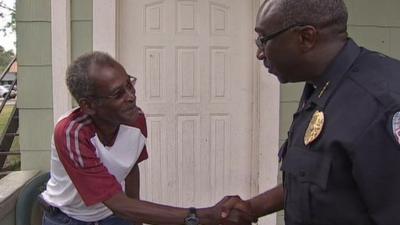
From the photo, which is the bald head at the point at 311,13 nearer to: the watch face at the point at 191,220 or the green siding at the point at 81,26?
the watch face at the point at 191,220

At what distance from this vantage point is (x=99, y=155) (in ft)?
6.71

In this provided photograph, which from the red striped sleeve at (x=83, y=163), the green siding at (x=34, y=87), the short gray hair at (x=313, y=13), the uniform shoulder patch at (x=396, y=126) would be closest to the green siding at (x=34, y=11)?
the green siding at (x=34, y=87)

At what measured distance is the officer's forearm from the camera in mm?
2189

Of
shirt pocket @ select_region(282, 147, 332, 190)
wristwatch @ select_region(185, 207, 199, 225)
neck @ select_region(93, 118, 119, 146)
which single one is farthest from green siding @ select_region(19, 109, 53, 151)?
shirt pocket @ select_region(282, 147, 332, 190)

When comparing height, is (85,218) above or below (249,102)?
below

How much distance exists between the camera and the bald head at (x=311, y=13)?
1.26m

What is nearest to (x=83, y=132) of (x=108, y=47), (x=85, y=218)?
(x=85, y=218)

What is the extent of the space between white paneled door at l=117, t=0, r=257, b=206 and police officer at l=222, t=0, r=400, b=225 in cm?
234

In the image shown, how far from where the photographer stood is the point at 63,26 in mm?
3518

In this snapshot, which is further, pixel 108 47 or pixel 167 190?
pixel 167 190

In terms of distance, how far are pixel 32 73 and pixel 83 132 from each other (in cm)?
182

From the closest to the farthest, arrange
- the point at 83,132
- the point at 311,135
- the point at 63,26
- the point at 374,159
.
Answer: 1. the point at 374,159
2. the point at 311,135
3. the point at 83,132
4. the point at 63,26

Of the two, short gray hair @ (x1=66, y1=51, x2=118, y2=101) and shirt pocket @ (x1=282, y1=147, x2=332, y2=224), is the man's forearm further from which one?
shirt pocket @ (x1=282, y1=147, x2=332, y2=224)

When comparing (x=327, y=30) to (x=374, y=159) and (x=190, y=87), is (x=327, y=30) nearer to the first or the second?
(x=374, y=159)
